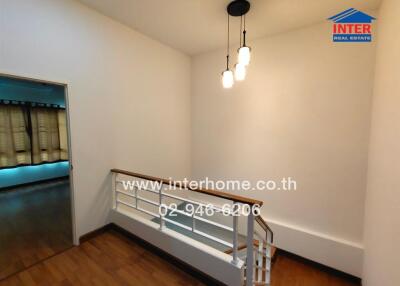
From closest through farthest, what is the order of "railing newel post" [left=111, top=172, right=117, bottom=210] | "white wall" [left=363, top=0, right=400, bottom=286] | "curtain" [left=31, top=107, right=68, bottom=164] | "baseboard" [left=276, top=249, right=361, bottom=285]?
"white wall" [left=363, top=0, right=400, bottom=286], "baseboard" [left=276, top=249, right=361, bottom=285], "railing newel post" [left=111, top=172, right=117, bottom=210], "curtain" [left=31, top=107, right=68, bottom=164]

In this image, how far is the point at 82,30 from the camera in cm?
220

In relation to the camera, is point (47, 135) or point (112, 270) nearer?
point (112, 270)


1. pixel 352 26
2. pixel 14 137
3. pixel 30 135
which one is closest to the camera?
pixel 352 26

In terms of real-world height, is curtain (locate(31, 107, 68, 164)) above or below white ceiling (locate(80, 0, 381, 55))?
below

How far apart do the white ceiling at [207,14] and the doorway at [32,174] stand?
143cm

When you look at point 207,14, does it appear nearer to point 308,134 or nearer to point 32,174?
point 308,134

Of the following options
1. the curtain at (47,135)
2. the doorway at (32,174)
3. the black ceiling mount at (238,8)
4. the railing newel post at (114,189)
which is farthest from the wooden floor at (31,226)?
the black ceiling mount at (238,8)

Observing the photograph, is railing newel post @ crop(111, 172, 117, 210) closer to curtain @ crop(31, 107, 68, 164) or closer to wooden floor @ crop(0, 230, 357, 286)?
wooden floor @ crop(0, 230, 357, 286)

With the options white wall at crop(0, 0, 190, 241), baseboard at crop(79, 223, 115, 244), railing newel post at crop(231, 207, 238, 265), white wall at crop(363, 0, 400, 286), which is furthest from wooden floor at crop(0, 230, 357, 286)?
white wall at crop(363, 0, 400, 286)

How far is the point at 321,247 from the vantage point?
2.60 meters

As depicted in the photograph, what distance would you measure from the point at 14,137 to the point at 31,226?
2886 millimetres

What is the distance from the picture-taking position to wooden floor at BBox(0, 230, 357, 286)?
1.78m

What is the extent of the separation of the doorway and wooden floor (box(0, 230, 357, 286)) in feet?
0.74

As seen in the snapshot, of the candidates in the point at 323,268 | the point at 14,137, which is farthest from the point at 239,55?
the point at 14,137
